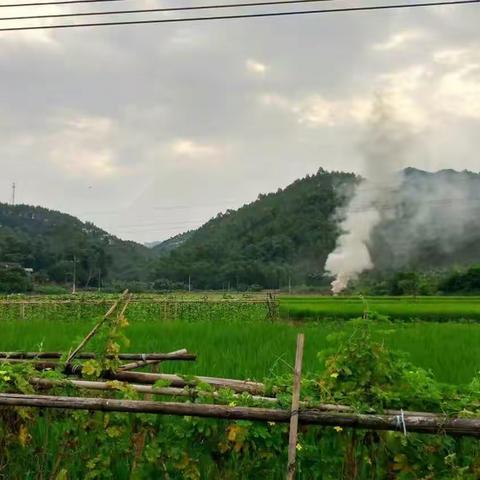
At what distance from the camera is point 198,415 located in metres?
3.17

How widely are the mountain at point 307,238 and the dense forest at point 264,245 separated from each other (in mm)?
137

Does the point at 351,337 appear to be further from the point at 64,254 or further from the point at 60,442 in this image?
the point at 64,254

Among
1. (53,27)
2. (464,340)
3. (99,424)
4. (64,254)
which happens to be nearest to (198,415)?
(99,424)

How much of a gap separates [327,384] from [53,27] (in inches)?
329

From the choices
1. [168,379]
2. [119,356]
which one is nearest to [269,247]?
[119,356]

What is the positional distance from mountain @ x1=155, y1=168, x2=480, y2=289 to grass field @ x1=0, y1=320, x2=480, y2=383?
57.1 metres

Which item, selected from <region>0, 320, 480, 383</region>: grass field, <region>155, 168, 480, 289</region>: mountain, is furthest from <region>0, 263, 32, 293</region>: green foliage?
<region>0, 320, 480, 383</region>: grass field

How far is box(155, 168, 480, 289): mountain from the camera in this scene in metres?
73.2

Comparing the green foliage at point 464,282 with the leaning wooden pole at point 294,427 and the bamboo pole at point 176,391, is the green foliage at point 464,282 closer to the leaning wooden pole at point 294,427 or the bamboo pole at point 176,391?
the bamboo pole at point 176,391

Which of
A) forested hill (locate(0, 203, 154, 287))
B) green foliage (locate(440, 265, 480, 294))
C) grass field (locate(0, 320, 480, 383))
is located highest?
forested hill (locate(0, 203, 154, 287))

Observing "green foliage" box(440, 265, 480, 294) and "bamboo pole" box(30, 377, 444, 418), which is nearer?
"bamboo pole" box(30, 377, 444, 418)

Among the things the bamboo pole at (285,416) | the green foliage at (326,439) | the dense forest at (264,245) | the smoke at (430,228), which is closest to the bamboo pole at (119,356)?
the green foliage at (326,439)

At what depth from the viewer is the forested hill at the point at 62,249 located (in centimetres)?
6875

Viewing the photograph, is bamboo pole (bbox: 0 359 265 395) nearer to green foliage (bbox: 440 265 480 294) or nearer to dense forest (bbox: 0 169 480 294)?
green foliage (bbox: 440 265 480 294)
